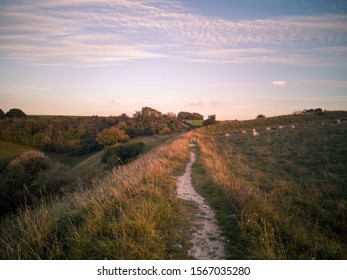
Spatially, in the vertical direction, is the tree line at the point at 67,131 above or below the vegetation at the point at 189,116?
below

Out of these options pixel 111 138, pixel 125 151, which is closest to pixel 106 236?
pixel 125 151

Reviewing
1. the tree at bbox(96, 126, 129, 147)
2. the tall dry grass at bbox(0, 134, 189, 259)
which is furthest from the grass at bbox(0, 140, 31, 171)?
the tall dry grass at bbox(0, 134, 189, 259)

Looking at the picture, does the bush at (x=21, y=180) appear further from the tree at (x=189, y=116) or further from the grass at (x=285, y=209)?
the tree at (x=189, y=116)

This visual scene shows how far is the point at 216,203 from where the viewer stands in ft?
23.8

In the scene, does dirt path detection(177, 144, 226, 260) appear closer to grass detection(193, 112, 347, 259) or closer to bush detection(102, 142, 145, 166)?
grass detection(193, 112, 347, 259)

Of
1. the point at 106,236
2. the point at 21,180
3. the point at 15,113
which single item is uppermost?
the point at 15,113

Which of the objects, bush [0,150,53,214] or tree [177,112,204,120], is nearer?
bush [0,150,53,214]

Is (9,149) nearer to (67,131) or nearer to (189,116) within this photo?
(67,131)

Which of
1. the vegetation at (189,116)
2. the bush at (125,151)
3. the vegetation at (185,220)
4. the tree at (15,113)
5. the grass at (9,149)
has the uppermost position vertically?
the vegetation at (189,116)

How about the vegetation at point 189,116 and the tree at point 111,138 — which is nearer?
the tree at point 111,138

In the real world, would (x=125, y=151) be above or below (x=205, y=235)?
below

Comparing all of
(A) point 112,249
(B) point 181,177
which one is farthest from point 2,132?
(A) point 112,249

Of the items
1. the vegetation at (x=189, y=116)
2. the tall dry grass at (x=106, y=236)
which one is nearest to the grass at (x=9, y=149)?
the tall dry grass at (x=106, y=236)
